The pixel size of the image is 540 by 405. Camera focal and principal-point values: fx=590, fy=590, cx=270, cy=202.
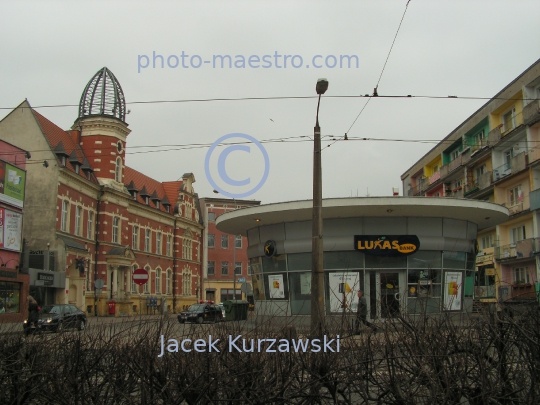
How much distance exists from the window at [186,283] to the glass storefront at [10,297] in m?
32.2

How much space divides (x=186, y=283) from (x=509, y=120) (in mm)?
41798

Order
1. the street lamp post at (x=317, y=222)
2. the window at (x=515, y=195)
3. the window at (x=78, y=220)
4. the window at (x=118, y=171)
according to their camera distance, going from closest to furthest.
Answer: the street lamp post at (x=317, y=222) < the window at (x=515, y=195) < the window at (x=78, y=220) < the window at (x=118, y=171)

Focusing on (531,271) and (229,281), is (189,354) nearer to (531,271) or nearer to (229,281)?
(531,271)

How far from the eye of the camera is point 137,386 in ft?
18.6

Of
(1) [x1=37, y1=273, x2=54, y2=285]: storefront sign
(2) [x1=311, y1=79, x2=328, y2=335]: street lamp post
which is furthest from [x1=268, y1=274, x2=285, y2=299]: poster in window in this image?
(1) [x1=37, y1=273, x2=54, y2=285]: storefront sign

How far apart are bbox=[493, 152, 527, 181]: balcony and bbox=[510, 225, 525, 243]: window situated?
12.0ft

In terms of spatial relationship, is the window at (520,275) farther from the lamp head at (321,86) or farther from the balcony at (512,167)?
the lamp head at (321,86)

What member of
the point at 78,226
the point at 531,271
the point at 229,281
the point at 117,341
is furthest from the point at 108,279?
the point at 117,341

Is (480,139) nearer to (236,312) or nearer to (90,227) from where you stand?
(90,227)

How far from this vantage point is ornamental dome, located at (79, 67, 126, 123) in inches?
1668

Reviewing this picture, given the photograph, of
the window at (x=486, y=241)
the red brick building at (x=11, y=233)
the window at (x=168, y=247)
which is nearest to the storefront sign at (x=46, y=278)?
the red brick building at (x=11, y=233)

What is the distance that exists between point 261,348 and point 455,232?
66.1 ft

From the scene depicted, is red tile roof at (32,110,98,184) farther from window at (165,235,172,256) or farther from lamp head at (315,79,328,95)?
lamp head at (315,79,328,95)

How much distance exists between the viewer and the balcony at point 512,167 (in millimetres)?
37469
